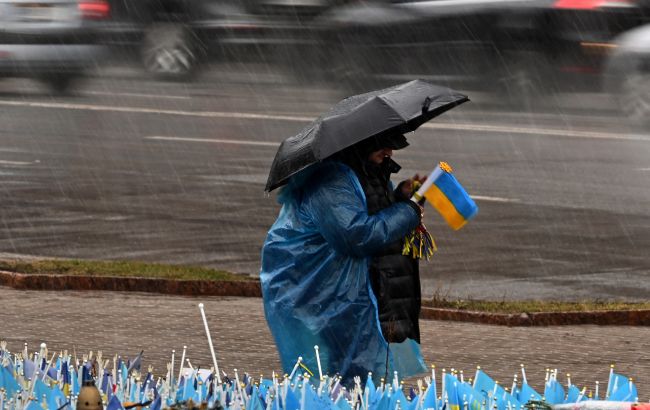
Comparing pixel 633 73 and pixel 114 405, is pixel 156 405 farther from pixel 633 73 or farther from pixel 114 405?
pixel 633 73

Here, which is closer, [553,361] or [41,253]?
[553,361]

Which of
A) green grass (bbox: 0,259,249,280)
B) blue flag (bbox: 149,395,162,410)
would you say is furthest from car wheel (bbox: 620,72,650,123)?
blue flag (bbox: 149,395,162,410)

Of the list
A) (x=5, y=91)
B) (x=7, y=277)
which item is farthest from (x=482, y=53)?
(x=7, y=277)

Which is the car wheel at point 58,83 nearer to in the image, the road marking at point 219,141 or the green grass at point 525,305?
the road marking at point 219,141

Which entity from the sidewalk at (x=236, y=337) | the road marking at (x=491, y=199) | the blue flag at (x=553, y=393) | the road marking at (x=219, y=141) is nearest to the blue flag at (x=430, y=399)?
the blue flag at (x=553, y=393)

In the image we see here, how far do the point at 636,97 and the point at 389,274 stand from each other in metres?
14.6

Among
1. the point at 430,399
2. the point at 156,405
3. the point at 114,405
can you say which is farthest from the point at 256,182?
the point at 114,405

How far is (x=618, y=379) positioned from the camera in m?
5.98

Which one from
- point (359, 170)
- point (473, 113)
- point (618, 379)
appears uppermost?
point (473, 113)

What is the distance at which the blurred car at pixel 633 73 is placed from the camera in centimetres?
2072

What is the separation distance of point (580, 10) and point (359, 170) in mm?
16132

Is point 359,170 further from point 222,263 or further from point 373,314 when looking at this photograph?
point 222,263

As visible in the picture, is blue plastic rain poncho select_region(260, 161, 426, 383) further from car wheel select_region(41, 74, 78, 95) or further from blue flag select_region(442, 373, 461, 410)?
car wheel select_region(41, 74, 78, 95)

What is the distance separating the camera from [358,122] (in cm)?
675
